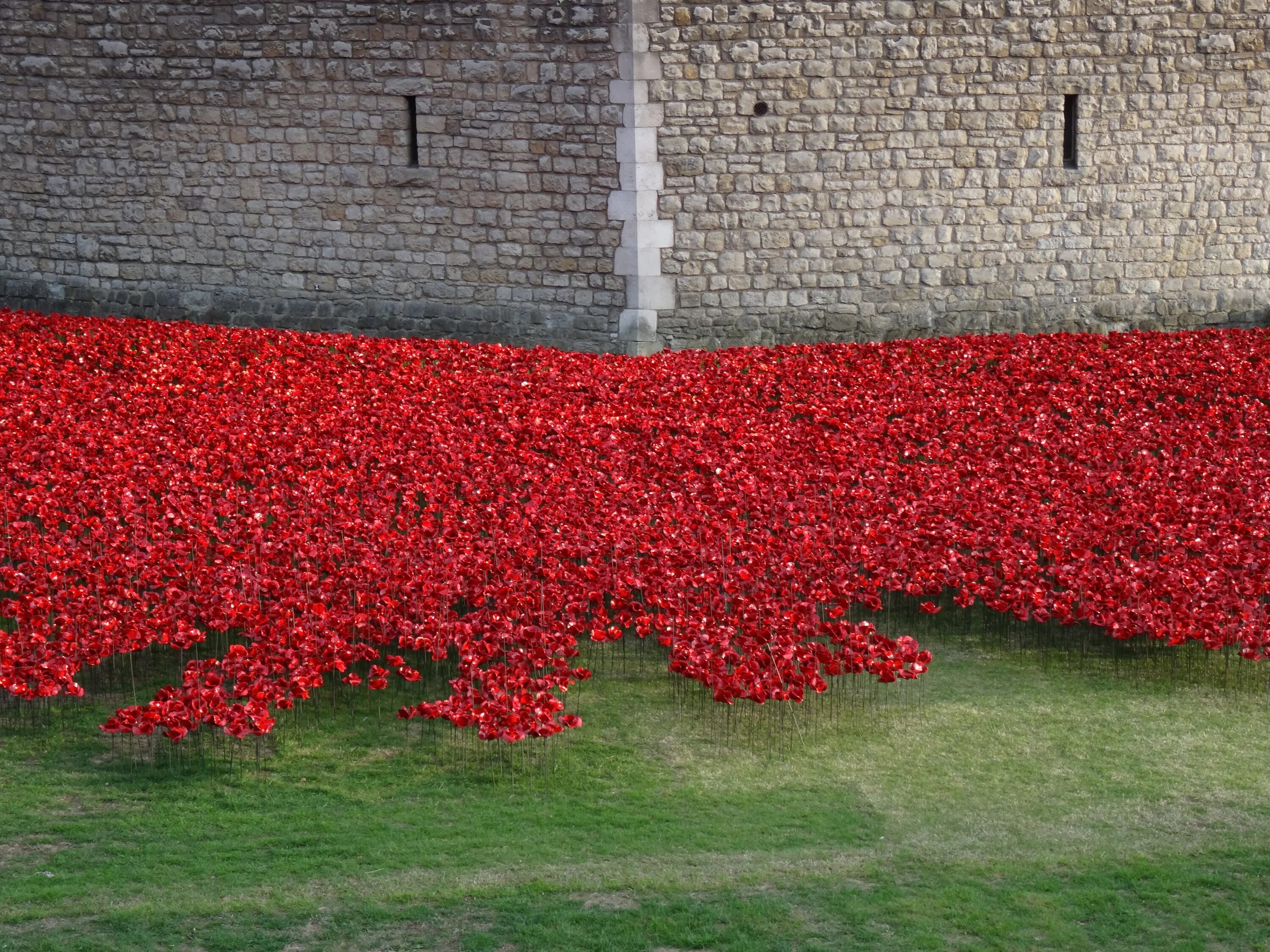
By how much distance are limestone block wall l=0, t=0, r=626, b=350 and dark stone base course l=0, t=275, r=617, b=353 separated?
2cm

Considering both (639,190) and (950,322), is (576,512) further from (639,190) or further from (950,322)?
(950,322)

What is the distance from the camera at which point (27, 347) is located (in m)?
11.1

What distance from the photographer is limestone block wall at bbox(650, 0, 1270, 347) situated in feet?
38.8

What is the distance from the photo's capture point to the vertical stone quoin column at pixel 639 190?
37.8ft

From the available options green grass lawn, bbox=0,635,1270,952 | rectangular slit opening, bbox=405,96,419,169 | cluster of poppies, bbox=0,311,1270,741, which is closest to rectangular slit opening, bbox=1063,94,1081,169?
cluster of poppies, bbox=0,311,1270,741

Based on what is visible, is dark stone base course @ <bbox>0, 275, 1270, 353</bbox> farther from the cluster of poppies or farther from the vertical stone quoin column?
the cluster of poppies

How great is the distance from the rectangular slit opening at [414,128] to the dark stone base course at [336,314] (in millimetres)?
1057

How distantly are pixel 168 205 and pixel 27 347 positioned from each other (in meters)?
2.62

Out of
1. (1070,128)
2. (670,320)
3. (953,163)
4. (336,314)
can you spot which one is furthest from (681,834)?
(1070,128)

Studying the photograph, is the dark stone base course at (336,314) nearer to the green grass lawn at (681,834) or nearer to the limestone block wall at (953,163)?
→ the limestone block wall at (953,163)

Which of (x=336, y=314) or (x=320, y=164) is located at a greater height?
(x=320, y=164)

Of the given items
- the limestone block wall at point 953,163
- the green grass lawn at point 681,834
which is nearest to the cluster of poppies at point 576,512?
the green grass lawn at point 681,834

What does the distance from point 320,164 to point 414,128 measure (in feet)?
2.69

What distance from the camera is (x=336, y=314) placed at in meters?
12.9
